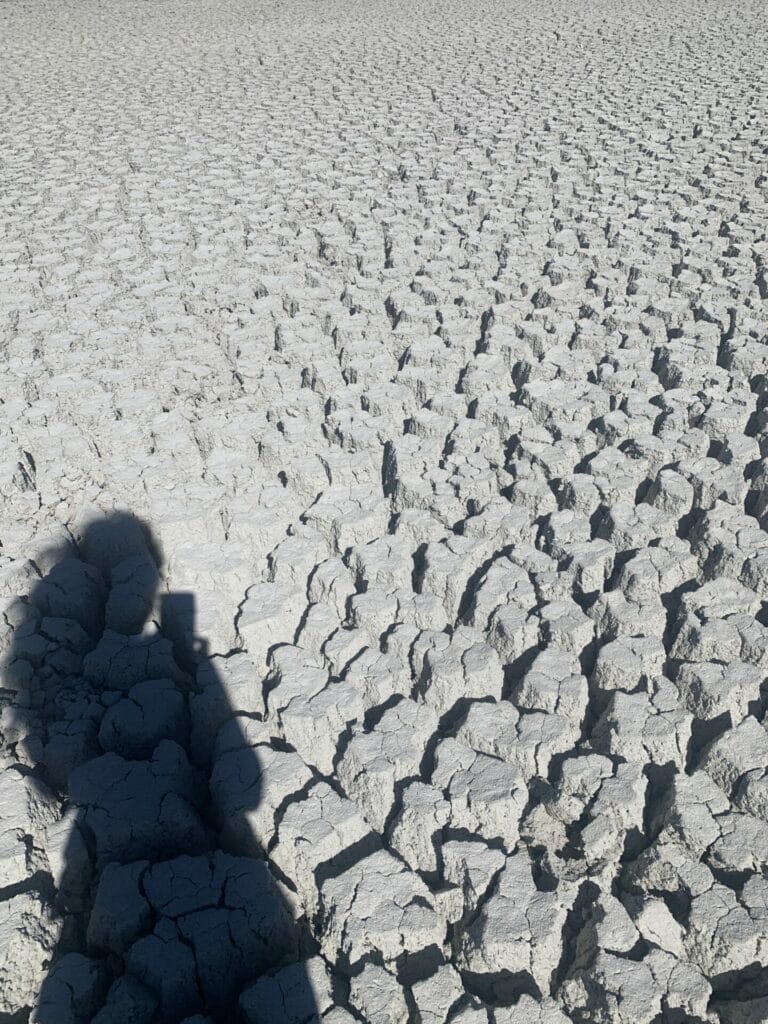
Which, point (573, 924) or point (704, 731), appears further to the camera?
point (704, 731)

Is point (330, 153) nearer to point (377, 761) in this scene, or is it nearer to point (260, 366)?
point (260, 366)

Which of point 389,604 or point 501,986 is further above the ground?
point 389,604

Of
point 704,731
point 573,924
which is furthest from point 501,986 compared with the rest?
point 704,731

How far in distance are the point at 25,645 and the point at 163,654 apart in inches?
14.7

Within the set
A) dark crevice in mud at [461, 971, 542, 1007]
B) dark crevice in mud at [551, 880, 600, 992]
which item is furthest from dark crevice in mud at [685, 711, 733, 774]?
dark crevice in mud at [461, 971, 542, 1007]

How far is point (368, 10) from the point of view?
11.4m

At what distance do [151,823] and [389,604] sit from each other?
2.75 feet

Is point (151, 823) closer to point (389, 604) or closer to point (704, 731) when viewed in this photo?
point (389, 604)

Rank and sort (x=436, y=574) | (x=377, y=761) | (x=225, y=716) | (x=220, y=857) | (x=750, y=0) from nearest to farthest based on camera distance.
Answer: (x=220, y=857) < (x=377, y=761) < (x=225, y=716) < (x=436, y=574) < (x=750, y=0)

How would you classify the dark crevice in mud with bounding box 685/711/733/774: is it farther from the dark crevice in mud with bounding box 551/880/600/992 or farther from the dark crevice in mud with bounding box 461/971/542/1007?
the dark crevice in mud with bounding box 461/971/542/1007

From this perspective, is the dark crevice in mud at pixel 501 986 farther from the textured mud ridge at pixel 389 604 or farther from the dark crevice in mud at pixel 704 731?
the dark crevice in mud at pixel 704 731

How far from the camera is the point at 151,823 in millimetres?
1805

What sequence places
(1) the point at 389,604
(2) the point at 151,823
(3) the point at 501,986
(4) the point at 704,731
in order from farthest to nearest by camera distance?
(1) the point at 389,604, (4) the point at 704,731, (2) the point at 151,823, (3) the point at 501,986

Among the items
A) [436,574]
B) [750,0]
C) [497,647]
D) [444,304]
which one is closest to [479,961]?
[497,647]
